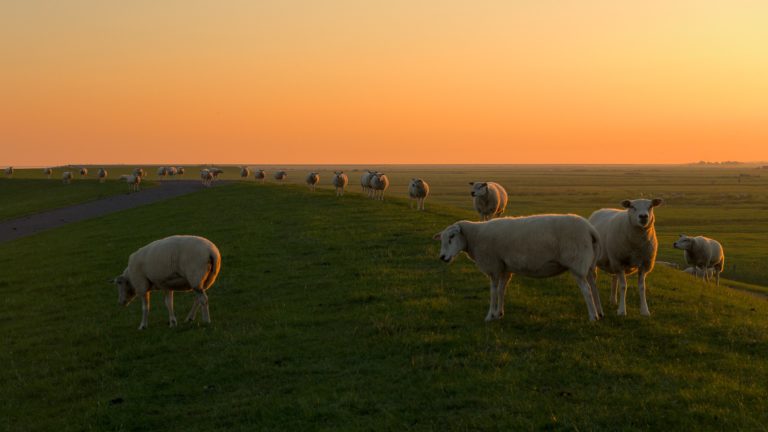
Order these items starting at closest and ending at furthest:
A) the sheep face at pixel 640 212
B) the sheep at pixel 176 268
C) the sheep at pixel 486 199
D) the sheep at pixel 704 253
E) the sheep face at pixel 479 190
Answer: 1. the sheep face at pixel 640 212
2. the sheep at pixel 176 268
3. the sheep face at pixel 479 190
4. the sheep at pixel 704 253
5. the sheep at pixel 486 199

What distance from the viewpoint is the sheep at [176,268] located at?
13023mm

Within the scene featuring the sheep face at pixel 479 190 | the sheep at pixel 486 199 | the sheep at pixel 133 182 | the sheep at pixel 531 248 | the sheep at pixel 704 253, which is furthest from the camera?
the sheep at pixel 133 182

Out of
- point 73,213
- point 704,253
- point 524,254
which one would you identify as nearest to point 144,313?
point 524,254

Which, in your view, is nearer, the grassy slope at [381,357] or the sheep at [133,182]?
the grassy slope at [381,357]

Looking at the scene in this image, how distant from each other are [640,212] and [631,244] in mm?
825

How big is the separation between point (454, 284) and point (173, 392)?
7.89 m

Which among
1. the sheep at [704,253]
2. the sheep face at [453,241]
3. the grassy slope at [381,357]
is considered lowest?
the sheep at [704,253]

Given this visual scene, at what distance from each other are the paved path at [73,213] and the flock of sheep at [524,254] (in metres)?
27.0

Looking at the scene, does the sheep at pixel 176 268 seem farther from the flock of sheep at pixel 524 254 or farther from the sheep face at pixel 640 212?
the sheep face at pixel 640 212

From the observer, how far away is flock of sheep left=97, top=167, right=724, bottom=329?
1169 cm

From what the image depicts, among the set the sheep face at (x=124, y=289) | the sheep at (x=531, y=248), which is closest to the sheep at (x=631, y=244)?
the sheep at (x=531, y=248)

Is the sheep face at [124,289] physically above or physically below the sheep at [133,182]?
below

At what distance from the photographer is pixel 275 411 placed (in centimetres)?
862

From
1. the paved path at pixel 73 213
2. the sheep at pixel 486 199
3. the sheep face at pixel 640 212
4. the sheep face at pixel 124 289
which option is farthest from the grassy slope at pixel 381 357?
the paved path at pixel 73 213
